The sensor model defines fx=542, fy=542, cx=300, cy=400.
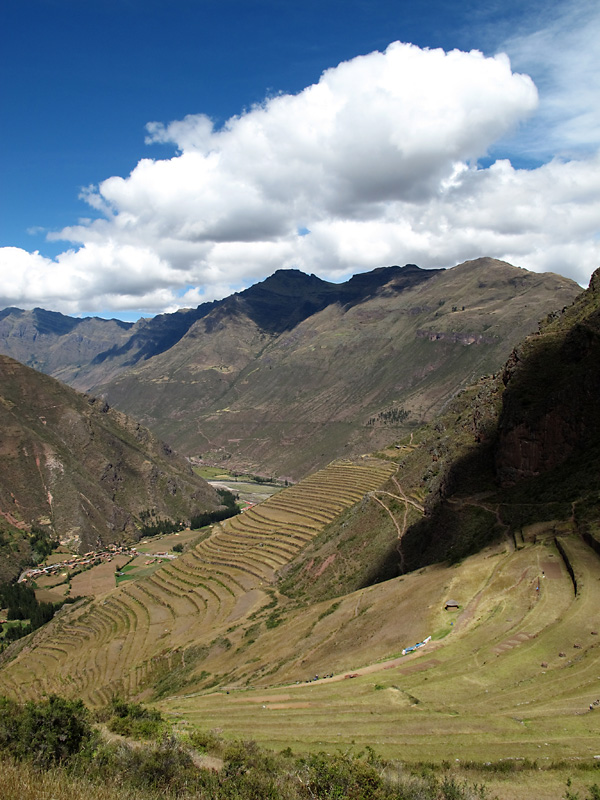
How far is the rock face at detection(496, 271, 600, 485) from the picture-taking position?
198ft

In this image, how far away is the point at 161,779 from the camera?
20.3m

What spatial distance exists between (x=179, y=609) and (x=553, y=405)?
61.7 m

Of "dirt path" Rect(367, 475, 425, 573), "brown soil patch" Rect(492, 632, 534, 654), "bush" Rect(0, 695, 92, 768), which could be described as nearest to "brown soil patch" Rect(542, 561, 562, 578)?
"brown soil patch" Rect(492, 632, 534, 654)

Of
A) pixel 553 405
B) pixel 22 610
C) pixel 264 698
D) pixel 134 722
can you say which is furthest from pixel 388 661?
pixel 22 610

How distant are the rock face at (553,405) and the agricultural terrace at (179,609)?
36263mm

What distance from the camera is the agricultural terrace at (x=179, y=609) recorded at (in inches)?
2731

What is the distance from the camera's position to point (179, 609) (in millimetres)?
84438

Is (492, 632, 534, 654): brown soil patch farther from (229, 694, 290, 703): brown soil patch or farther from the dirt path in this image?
the dirt path

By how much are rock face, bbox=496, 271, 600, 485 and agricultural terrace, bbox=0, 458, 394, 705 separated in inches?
1428

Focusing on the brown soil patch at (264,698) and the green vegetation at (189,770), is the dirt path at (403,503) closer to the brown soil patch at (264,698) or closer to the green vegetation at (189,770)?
the brown soil patch at (264,698)

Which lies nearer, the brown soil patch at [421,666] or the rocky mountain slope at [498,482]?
the brown soil patch at [421,666]

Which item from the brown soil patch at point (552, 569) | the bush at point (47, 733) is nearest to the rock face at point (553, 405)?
the brown soil patch at point (552, 569)

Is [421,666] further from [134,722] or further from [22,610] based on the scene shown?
[22,610]

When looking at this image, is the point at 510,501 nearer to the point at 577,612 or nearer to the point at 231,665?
the point at 577,612
